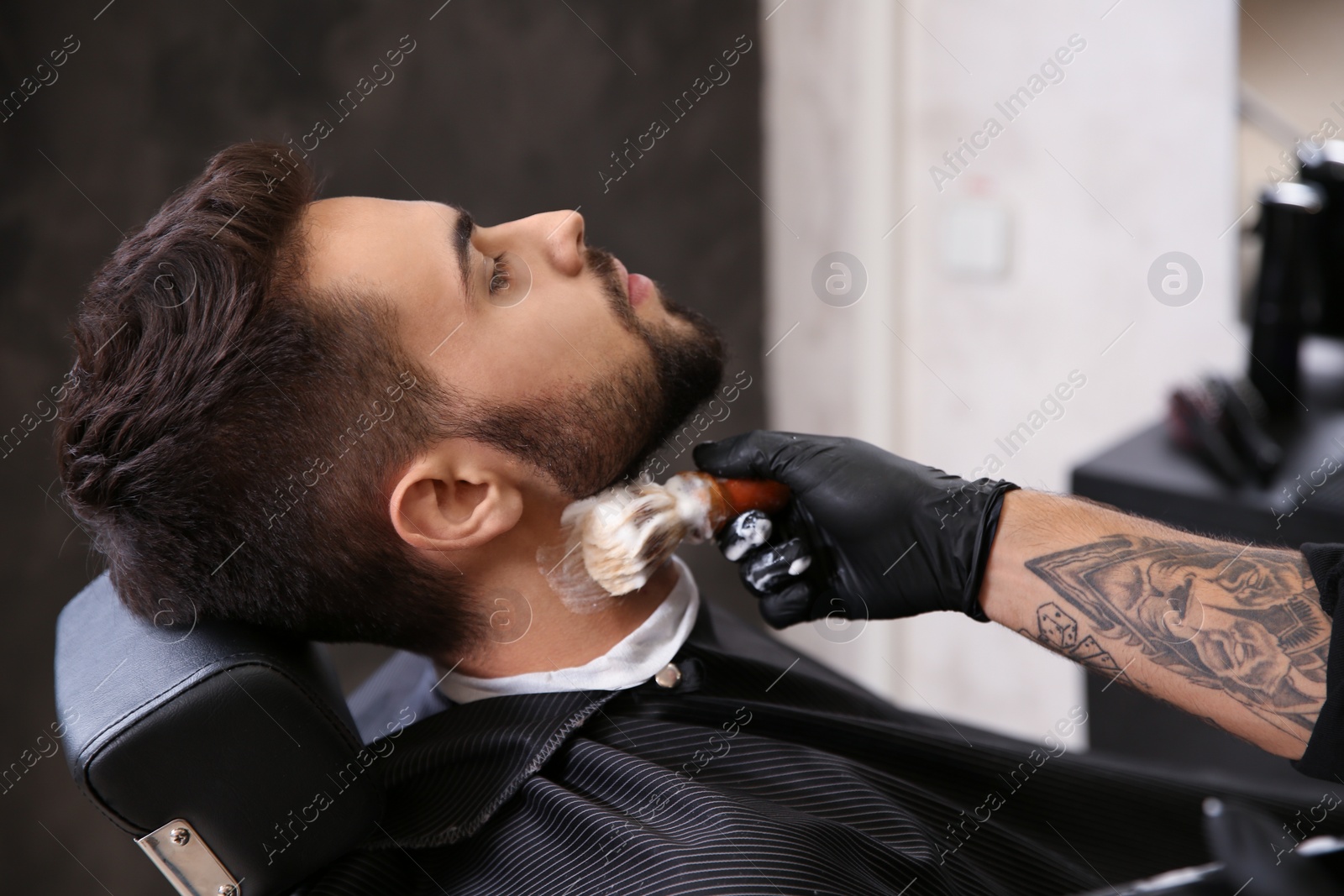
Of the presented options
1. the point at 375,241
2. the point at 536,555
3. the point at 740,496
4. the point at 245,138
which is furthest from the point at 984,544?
the point at 245,138

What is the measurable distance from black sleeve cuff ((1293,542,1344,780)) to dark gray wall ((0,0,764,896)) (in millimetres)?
Answer: 1715

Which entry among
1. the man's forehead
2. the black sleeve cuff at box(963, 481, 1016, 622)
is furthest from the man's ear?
the black sleeve cuff at box(963, 481, 1016, 622)

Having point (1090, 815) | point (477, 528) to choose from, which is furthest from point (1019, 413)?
point (477, 528)

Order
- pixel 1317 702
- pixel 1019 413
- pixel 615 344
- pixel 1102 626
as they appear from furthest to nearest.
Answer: pixel 1019 413 → pixel 615 344 → pixel 1102 626 → pixel 1317 702

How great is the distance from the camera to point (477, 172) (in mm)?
2230

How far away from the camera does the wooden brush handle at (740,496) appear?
1.38 meters

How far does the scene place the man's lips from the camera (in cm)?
142

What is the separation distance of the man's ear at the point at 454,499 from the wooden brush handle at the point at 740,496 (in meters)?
0.26

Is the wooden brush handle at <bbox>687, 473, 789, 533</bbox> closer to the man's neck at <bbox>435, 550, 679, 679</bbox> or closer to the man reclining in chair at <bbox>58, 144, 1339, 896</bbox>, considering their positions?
the man reclining in chair at <bbox>58, 144, 1339, 896</bbox>

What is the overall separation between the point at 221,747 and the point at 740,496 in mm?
691

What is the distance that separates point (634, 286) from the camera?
1.45 metres

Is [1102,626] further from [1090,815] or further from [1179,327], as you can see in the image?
[1179,327]

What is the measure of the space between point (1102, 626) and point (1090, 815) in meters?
0.49

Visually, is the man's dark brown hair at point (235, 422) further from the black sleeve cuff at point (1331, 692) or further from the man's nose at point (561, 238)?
the black sleeve cuff at point (1331, 692)
